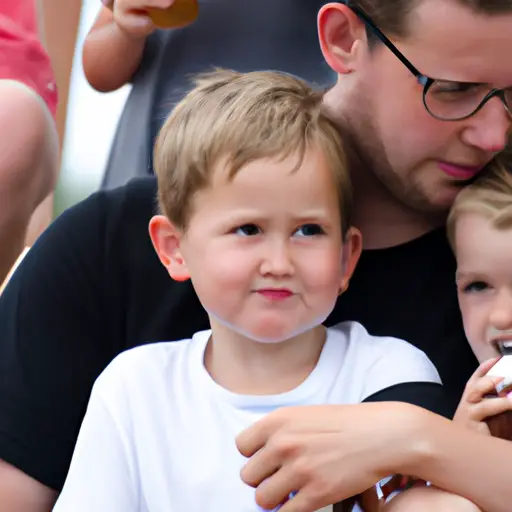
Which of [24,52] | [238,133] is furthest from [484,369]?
[24,52]

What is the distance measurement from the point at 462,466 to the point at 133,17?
1033mm

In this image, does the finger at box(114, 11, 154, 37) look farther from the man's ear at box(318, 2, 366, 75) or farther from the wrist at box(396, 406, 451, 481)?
the wrist at box(396, 406, 451, 481)

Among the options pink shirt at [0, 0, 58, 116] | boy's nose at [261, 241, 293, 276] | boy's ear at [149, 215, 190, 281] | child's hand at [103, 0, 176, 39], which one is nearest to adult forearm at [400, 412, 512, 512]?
boy's nose at [261, 241, 293, 276]

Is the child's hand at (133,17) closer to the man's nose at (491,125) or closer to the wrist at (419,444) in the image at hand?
the man's nose at (491,125)

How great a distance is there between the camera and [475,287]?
1179mm

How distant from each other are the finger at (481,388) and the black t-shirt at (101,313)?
174 mm

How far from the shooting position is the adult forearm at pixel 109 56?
1.76 meters

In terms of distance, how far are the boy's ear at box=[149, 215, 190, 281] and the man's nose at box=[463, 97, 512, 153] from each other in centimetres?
36

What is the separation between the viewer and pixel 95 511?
104cm

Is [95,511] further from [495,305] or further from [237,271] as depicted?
[495,305]

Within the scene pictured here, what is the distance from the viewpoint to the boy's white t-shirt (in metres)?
1.04

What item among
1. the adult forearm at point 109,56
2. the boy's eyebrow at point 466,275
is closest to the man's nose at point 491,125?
the boy's eyebrow at point 466,275

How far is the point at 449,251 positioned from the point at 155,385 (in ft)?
1.34

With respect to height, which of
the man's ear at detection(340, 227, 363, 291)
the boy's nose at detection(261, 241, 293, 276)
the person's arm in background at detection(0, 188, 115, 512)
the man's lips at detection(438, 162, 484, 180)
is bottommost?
the person's arm in background at detection(0, 188, 115, 512)
